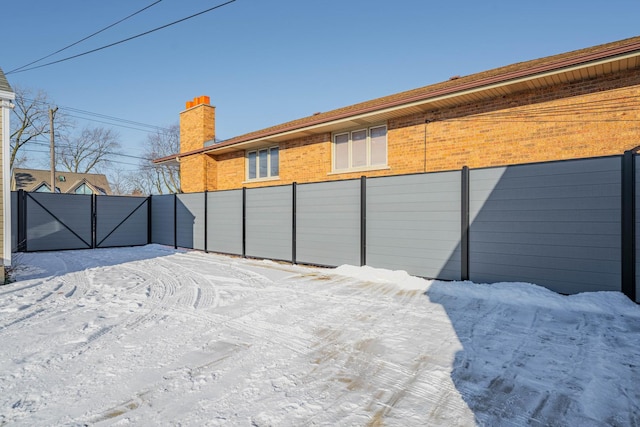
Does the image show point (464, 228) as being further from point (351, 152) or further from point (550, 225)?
point (351, 152)

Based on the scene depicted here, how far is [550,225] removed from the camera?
570cm

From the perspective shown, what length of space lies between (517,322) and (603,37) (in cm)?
A: 854

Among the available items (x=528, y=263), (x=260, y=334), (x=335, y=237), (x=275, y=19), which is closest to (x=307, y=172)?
(x=335, y=237)

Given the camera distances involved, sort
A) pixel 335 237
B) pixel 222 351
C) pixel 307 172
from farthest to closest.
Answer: pixel 307 172 < pixel 335 237 < pixel 222 351

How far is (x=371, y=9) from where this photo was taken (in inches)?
375

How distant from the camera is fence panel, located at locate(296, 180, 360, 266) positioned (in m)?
8.23

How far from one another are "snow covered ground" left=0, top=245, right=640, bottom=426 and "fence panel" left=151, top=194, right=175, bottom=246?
7.68 metres

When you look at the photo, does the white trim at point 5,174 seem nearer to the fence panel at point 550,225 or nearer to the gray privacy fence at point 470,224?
the gray privacy fence at point 470,224

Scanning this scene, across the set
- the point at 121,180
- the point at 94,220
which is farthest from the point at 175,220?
the point at 121,180

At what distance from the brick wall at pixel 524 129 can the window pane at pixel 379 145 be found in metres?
0.28

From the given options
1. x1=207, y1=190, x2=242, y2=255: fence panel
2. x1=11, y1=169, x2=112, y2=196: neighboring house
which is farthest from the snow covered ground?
x1=11, y1=169, x2=112, y2=196: neighboring house

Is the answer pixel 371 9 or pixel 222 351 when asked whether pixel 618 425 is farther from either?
pixel 371 9

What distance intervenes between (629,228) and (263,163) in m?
11.1

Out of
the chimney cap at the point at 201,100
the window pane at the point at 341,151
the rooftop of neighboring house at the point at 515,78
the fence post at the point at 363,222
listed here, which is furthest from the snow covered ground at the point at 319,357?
the chimney cap at the point at 201,100
